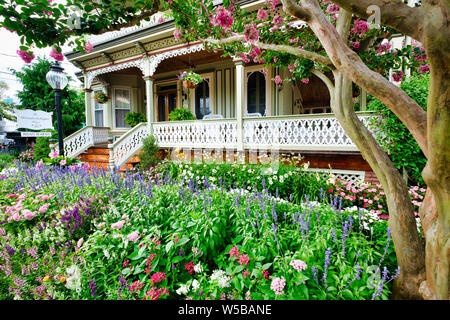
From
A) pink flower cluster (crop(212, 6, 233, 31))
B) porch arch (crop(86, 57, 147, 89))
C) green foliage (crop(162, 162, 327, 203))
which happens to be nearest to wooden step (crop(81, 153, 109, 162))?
porch arch (crop(86, 57, 147, 89))

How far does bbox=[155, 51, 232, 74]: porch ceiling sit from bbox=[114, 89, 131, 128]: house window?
2.78 meters

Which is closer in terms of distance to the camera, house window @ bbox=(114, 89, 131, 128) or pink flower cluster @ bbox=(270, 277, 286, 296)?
pink flower cluster @ bbox=(270, 277, 286, 296)

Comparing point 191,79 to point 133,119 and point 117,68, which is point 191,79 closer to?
point 117,68

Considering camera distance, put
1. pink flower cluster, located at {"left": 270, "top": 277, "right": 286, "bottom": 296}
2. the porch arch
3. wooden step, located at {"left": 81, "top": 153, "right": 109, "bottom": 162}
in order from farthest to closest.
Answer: wooden step, located at {"left": 81, "top": 153, "right": 109, "bottom": 162} < the porch arch < pink flower cluster, located at {"left": 270, "top": 277, "right": 286, "bottom": 296}

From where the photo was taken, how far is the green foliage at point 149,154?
7.66m

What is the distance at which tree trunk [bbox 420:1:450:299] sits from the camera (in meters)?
1.10

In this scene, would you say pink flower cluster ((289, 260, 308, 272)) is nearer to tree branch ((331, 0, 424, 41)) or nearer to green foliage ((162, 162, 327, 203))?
tree branch ((331, 0, 424, 41))

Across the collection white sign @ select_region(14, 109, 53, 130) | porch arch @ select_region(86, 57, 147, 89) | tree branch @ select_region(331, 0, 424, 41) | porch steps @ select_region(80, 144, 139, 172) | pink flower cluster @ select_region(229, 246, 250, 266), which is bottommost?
pink flower cluster @ select_region(229, 246, 250, 266)

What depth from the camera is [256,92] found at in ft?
31.4

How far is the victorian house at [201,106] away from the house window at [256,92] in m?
0.04

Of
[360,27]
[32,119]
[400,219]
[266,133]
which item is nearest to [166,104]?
[32,119]

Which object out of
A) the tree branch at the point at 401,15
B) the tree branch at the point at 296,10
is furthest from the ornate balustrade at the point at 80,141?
the tree branch at the point at 401,15

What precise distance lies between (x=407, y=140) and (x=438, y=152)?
404 centimetres

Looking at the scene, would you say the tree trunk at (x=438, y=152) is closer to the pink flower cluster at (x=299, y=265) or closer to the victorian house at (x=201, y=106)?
the pink flower cluster at (x=299, y=265)
